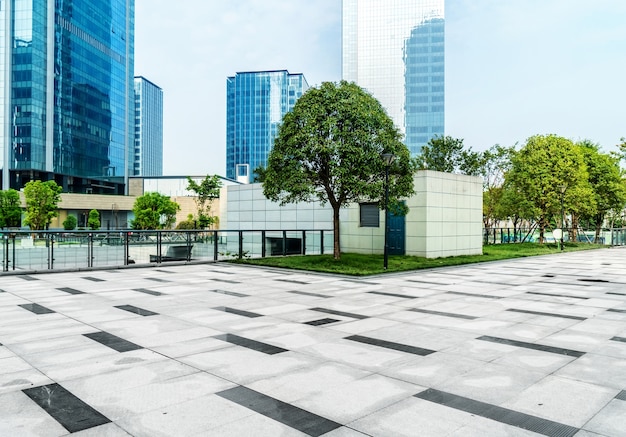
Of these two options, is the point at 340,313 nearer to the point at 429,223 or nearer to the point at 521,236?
the point at 429,223

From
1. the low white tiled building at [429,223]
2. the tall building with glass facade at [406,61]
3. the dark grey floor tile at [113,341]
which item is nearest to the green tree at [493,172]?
the low white tiled building at [429,223]

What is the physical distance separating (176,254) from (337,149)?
7638mm

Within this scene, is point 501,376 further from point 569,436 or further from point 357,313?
point 357,313

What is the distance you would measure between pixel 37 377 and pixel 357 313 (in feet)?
17.4

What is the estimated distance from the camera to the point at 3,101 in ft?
249

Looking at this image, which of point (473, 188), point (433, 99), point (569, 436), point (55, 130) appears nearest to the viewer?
point (569, 436)

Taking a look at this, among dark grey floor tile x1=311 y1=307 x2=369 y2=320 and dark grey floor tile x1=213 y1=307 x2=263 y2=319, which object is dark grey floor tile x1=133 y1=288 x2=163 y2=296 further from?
dark grey floor tile x1=311 y1=307 x2=369 y2=320

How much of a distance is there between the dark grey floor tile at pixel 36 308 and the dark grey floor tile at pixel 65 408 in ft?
14.5

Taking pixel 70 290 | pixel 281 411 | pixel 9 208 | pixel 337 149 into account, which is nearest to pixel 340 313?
pixel 281 411

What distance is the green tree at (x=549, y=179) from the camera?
35.9 m

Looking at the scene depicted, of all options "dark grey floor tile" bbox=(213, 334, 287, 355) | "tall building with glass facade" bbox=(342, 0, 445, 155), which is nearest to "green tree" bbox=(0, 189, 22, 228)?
"dark grey floor tile" bbox=(213, 334, 287, 355)

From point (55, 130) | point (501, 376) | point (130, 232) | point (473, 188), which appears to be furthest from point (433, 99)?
point (501, 376)

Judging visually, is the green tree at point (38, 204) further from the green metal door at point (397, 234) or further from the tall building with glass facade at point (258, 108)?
the tall building with glass facade at point (258, 108)

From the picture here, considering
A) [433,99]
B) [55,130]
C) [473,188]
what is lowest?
[473,188]
